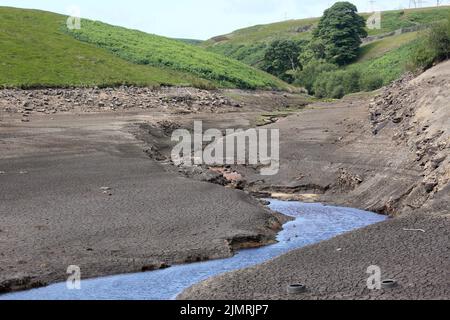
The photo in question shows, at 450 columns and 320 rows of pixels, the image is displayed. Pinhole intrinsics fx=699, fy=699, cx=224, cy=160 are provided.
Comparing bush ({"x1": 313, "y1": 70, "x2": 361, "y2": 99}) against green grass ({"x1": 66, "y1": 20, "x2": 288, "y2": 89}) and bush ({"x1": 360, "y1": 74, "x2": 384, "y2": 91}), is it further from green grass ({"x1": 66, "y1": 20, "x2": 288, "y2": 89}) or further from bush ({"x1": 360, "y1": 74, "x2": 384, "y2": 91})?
green grass ({"x1": 66, "y1": 20, "x2": 288, "y2": 89})

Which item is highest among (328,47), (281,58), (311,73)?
(328,47)

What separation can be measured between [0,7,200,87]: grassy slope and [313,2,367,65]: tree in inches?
2120

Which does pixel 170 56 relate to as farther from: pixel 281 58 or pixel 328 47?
pixel 328 47

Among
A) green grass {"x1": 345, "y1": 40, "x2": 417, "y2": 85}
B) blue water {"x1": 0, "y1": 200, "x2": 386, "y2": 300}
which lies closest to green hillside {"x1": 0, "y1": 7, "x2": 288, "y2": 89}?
green grass {"x1": 345, "y1": 40, "x2": 417, "y2": 85}

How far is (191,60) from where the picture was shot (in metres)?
99.8

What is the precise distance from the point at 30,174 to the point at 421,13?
156 m

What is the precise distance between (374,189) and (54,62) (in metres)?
49.8

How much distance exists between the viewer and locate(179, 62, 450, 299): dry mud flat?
1969 centimetres

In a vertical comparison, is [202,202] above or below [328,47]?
below

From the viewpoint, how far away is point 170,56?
324ft

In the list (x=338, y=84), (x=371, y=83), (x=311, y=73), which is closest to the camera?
(x=371, y=83)

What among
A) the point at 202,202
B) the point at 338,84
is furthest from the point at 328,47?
the point at 202,202
